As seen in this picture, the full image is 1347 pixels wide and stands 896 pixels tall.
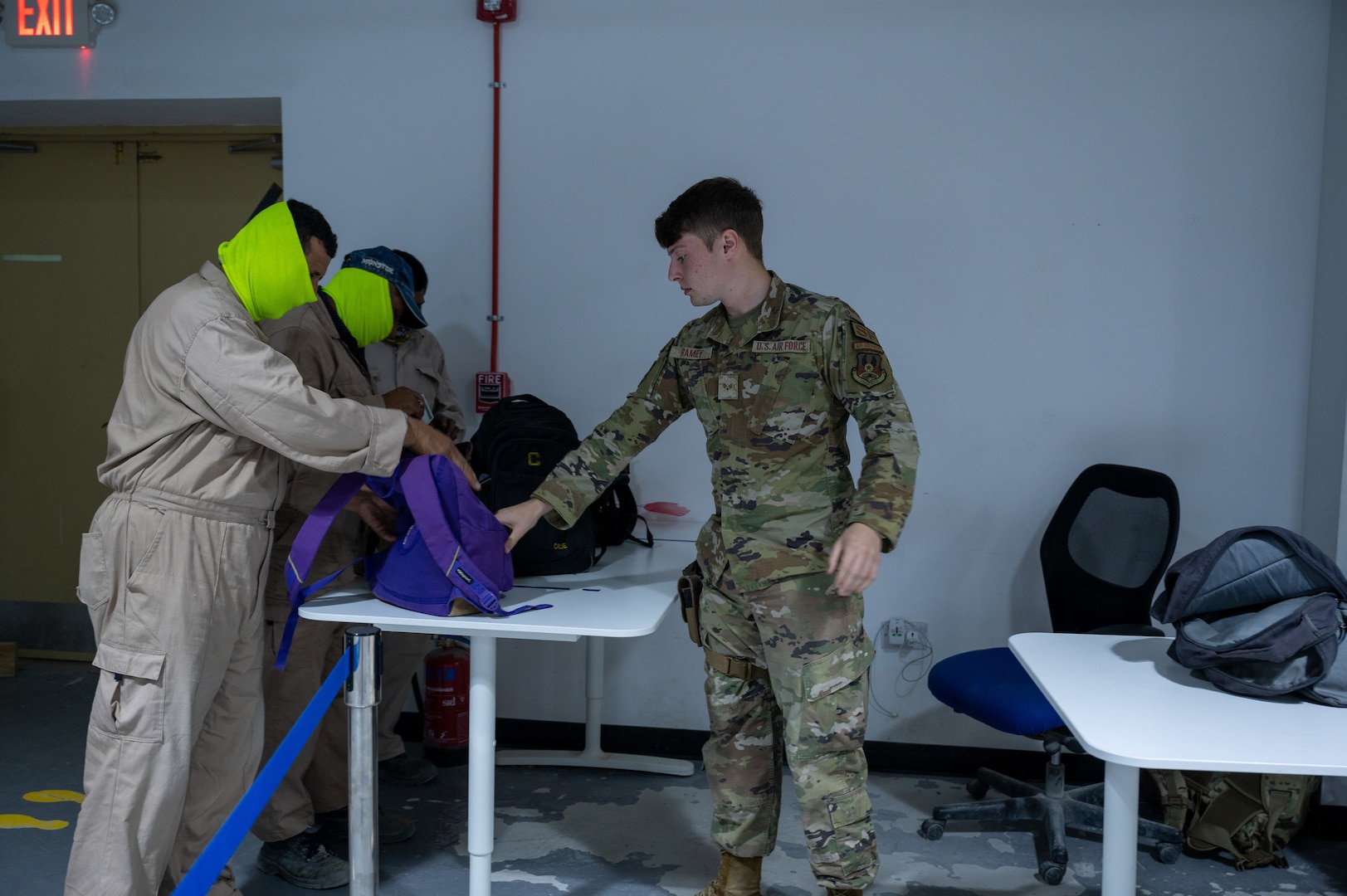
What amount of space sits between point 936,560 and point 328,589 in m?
1.89

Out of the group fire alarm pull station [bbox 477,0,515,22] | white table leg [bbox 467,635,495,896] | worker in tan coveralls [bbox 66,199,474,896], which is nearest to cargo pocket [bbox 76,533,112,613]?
worker in tan coveralls [bbox 66,199,474,896]

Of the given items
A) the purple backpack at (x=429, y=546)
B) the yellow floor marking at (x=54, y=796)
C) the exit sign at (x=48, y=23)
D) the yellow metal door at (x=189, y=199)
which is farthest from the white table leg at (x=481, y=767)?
the exit sign at (x=48, y=23)

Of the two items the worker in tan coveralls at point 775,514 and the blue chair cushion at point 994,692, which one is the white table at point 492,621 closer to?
the worker in tan coveralls at point 775,514

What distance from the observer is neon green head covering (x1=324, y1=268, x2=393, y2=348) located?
2.62 metres

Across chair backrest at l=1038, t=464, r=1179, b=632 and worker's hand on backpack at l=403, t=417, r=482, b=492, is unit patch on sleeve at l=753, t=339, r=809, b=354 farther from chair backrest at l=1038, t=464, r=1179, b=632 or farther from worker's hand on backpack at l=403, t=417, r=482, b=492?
chair backrest at l=1038, t=464, r=1179, b=632

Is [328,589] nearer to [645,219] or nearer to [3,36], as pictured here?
[645,219]

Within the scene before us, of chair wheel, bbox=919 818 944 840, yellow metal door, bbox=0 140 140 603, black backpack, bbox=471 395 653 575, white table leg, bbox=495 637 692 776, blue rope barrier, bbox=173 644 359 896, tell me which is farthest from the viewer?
yellow metal door, bbox=0 140 140 603

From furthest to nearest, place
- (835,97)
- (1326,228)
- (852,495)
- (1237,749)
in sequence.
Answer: (835,97), (1326,228), (852,495), (1237,749)

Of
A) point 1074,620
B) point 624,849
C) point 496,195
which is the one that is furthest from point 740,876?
point 496,195

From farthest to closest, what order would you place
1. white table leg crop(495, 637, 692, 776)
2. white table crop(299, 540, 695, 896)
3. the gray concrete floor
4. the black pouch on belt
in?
white table leg crop(495, 637, 692, 776) → the gray concrete floor → the black pouch on belt → white table crop(299, 540, 695, 896)

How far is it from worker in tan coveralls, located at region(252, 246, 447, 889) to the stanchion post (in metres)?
0.62

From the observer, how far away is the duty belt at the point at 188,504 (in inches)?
76.5

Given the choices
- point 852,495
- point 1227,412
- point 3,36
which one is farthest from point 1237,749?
point 3,36

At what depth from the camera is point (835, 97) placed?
124 inches
